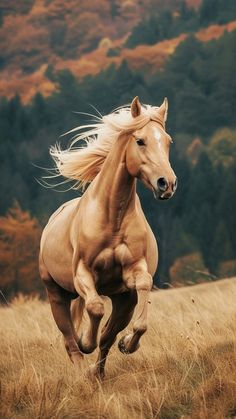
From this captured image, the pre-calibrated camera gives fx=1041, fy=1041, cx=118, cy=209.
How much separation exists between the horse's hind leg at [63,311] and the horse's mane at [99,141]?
1.07m

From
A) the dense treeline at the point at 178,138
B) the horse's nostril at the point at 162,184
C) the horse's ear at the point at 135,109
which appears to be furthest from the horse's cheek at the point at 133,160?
the dense treeline at the point at 178,138

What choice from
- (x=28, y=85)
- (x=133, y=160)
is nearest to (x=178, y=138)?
(x=28, y=85)

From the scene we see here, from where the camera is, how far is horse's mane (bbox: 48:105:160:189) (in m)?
8.01

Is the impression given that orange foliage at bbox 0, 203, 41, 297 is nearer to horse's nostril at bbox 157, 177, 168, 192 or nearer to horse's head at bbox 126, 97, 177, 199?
horse's head at bbox 126, 97, 177, 199

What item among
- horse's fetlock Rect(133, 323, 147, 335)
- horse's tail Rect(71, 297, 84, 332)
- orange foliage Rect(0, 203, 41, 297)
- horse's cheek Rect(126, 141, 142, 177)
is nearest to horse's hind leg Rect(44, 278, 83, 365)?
horse's tail Rect(71, 297, 84, 332)

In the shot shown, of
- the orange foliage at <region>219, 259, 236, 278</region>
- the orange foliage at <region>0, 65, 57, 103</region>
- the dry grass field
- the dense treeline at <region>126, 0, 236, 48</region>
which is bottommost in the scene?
the orange foliage at <region>219, 259, 236, 278</region>

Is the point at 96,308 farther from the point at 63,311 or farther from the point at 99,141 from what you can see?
the point at 63,311

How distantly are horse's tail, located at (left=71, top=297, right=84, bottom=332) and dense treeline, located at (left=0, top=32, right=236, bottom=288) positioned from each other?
39.9m

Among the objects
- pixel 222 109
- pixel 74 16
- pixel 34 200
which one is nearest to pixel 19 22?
pixel 74 16

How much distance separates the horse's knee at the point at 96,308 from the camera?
783cm

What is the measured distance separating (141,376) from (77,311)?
6.46 feet

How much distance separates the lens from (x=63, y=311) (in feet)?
31.6

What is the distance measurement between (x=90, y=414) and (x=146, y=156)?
194 cm

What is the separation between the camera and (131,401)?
24.1 feet
